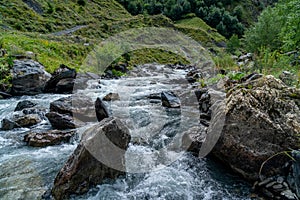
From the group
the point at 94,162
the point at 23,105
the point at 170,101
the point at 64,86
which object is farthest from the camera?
the point at 64,86

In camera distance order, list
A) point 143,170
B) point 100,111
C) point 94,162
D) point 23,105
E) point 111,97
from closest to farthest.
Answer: point 94,162
point 143,170
point 100,111
point 23,105
point 111,97

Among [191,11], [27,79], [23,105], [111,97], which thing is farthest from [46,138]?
[191,11]

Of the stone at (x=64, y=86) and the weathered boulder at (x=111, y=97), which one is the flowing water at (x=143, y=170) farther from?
the stone at (x=64, y=86)

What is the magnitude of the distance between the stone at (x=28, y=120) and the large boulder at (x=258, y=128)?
21.6 ft

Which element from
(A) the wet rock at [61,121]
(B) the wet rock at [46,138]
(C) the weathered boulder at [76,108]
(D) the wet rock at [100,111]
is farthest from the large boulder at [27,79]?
(B) the wet rock at [46,138]

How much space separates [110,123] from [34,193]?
6.96 feet

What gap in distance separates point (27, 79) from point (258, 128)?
13.5 meters

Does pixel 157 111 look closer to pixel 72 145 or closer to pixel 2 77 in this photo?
pixel 72 145

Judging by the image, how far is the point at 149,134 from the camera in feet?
27.7

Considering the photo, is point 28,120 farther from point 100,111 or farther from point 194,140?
point 194,140

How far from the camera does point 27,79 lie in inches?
570

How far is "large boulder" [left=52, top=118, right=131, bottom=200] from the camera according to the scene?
16.2 feet

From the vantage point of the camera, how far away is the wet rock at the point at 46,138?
730cm

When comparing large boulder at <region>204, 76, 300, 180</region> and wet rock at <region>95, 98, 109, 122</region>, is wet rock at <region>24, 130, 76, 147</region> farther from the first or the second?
large boulder at <region>204, 76, 300, 180</region>
